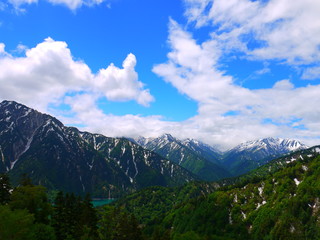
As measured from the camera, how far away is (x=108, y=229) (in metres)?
81.6

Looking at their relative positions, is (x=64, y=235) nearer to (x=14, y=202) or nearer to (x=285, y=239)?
(x=14, y=202)

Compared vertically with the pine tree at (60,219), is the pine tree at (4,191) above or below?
above

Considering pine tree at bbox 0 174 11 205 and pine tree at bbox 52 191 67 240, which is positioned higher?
pine tree at bbox 0 174 11 205

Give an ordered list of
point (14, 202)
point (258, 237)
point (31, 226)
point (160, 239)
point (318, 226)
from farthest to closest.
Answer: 1. point (258, 237)
2. point (318, 226)
3. point (160, 239)
4. point (14, 202)
5. point (31, 226)

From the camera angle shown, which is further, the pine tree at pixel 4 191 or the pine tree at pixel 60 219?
the pine tree at pixel 4 191

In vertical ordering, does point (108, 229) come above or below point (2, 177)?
below

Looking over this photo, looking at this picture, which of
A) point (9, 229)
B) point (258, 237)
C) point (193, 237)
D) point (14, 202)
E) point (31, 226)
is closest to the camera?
point (9, 229)

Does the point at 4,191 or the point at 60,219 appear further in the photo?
Result: the point at 4,191

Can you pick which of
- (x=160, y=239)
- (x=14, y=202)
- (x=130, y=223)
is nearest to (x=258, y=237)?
(x=160, y=239)

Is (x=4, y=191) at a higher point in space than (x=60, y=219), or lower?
higher

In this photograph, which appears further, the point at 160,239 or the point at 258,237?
the point at 258,237

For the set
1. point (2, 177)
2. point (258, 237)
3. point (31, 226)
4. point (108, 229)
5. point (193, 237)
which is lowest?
point (258, 237)

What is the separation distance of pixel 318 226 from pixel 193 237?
11538cm

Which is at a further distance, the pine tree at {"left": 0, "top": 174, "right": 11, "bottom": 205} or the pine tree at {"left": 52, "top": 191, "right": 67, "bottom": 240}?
the pine tree at {"left": 0, "top": 174, "right": 11, "bottom": 205}
